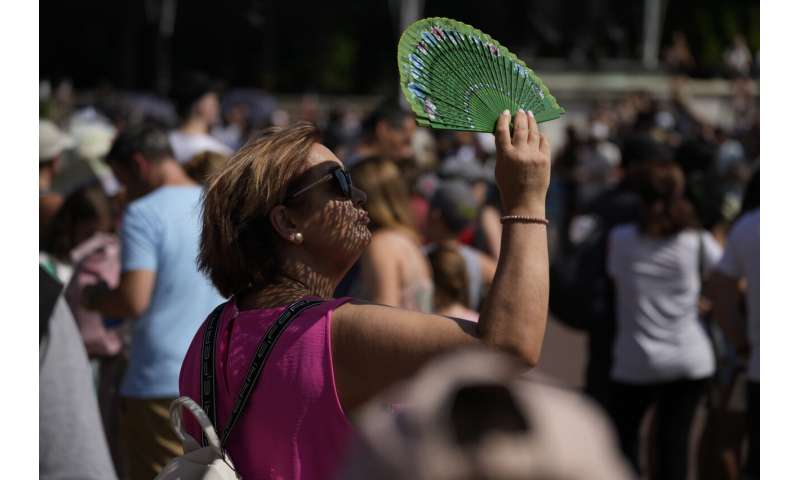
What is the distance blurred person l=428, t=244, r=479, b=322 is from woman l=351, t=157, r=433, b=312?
32 cm

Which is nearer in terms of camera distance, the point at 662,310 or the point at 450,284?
the point at 450,284

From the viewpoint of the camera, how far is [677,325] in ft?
17.4

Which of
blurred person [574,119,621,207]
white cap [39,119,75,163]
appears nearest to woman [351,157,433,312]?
white cap [39,119,75,163]

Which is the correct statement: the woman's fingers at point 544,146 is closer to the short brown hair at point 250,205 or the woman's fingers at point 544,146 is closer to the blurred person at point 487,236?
the short brown hair at point 250,205

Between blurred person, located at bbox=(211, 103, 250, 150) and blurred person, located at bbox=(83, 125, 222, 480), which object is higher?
blurred person, located at bbox=(211, 103, 250, 150)

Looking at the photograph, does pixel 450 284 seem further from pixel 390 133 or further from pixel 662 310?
pixel 390 133

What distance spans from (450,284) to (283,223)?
8.97 ft

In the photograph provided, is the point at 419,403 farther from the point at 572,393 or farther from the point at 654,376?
the point at 654,376

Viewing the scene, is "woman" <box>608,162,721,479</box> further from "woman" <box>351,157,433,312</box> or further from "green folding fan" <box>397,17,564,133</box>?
"green folding fan" <box>397,17,564,133</box>

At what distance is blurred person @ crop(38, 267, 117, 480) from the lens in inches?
74.8

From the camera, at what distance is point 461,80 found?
2115 millimetres

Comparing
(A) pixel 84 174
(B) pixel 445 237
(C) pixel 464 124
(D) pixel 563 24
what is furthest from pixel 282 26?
(C) pixel 464 124

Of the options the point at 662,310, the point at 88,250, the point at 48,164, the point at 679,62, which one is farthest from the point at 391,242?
the point at 679,62

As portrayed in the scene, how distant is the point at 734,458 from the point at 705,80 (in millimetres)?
23364
